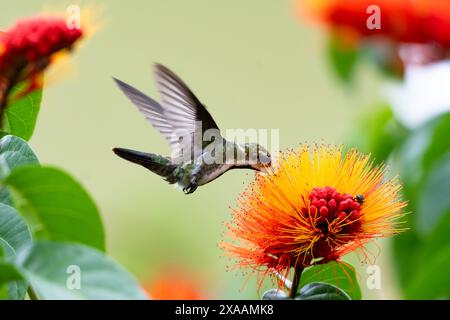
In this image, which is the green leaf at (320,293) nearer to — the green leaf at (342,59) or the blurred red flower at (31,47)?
the blurred red flower at (31,47)


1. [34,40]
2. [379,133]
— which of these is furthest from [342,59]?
[34,40]

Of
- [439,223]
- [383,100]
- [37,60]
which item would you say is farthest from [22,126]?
[383,100]

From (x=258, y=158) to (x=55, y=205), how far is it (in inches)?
12.4

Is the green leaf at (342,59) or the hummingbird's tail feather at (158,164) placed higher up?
the green leaf at (342,59)

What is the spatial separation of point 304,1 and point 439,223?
3.39 ft

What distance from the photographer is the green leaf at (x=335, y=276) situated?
1145 millimetres

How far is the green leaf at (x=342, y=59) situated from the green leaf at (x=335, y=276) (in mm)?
1526

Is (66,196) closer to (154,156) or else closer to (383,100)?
(154,156)

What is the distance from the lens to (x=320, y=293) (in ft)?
3.42

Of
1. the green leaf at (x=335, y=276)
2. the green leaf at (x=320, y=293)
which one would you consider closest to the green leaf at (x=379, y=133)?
the green leaf at (x=335, y=276)

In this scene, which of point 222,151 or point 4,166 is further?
point 222,151

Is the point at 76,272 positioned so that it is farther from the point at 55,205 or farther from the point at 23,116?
the point at 23,116

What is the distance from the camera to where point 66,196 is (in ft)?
3.30

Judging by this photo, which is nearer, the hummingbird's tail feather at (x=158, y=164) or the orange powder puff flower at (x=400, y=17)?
the hummingbird's tail feather at (x=158, y=164)
